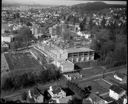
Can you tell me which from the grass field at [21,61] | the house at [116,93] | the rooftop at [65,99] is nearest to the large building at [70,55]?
the grass field at [21,61]

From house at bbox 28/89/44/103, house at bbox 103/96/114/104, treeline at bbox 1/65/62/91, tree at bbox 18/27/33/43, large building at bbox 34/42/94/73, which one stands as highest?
tree at bbox 18/27/33/43

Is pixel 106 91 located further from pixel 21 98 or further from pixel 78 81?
pixel 21 98

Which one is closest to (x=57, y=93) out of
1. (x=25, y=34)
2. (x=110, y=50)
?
(x=110, y=50)

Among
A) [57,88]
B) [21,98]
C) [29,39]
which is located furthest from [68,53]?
[29,39]

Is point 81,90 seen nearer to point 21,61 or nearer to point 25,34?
point 21,61

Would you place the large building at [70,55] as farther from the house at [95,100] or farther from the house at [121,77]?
the house at [95,100]

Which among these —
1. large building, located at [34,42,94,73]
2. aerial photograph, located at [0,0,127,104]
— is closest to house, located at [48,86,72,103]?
aerial photograph, located at [0,0,127,104]

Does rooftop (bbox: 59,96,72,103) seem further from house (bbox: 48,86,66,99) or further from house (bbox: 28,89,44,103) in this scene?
house (bbox: 28,89,44,103)

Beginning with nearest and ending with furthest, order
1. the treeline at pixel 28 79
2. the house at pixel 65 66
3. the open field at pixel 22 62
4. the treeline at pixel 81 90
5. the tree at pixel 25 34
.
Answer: the treeline at pixel 81 90, the treeline at pixel 28 79, the house at pixel 65 66, the open field at pixel 22 62, the tree at pixel 25 34
